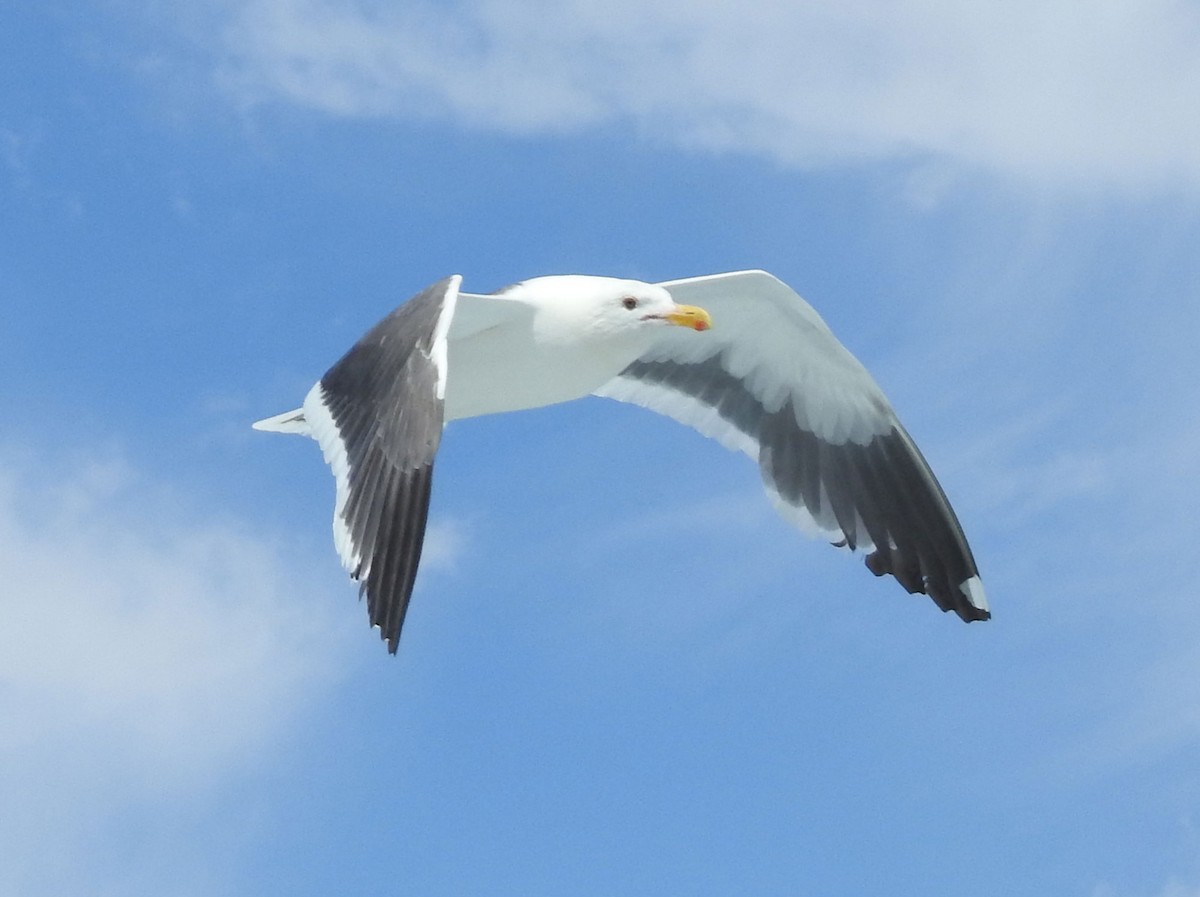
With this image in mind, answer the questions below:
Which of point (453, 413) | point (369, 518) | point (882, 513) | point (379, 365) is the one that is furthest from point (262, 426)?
point (882, 513)

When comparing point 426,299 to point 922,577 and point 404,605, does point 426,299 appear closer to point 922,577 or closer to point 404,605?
point 404,605

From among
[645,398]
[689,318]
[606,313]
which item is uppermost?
[645,398]

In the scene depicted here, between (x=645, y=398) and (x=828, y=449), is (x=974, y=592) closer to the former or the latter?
(x=828, y=449)

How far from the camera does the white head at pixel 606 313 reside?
10.5 meters

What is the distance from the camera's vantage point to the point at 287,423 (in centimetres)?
1190

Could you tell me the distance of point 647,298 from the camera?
10.6 metres

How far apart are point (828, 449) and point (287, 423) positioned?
13.2 ft

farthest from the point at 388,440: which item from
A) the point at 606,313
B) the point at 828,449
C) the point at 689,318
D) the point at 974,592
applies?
the point at 974,592

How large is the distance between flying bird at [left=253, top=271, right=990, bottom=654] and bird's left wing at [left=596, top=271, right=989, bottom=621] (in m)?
0.01

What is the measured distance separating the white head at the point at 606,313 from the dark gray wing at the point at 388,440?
794 mm

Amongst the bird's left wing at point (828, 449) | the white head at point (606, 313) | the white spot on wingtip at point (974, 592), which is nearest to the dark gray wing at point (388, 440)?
the white head at point (606, 313)

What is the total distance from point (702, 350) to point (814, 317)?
3.23 ft

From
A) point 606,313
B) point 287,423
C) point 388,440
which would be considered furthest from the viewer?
point 287,423

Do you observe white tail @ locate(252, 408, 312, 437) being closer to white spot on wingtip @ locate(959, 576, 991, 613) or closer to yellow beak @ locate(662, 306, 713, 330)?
yellow beak @ locate(662, 306, 713, 330)
